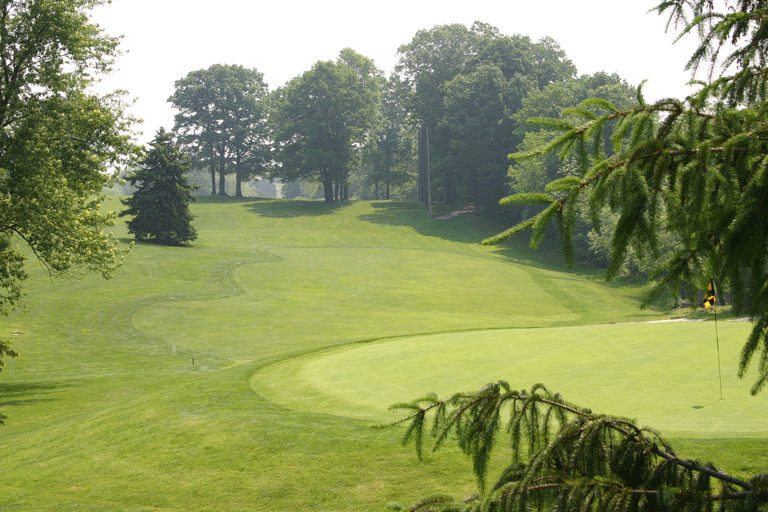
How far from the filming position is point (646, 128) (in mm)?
3594

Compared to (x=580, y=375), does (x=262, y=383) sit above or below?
below

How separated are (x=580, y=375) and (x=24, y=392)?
14.9m

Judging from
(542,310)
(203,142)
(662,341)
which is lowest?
(542,310)

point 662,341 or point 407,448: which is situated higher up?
point 662,341

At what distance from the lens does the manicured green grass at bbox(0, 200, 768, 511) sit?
7492 millimetres

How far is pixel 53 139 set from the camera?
755 inches

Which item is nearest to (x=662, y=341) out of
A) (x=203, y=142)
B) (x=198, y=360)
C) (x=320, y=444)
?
(x=320, y=444)

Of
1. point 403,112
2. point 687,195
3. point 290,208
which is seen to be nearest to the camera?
point 687,195

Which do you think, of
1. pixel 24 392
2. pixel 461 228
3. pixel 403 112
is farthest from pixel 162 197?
pixel 403 112

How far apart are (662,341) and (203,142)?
276 ft

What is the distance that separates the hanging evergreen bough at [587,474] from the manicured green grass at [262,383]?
345 cm

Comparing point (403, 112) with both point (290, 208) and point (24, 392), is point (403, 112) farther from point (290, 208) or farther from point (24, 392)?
point (24, 392)

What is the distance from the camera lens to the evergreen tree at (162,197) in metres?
48.4

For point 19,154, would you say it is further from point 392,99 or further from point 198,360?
point 392,99
